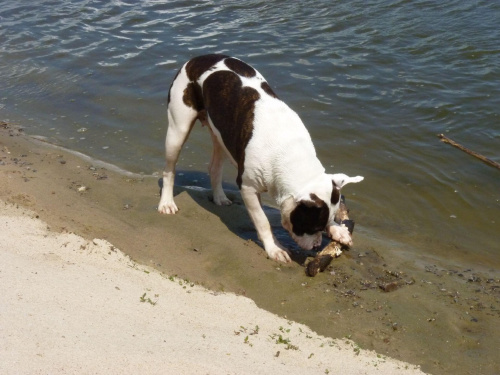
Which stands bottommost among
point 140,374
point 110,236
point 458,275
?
point 458,275

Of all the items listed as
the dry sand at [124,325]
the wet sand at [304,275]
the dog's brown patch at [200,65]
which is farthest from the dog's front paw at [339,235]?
the dog's brown patch at [200,65]

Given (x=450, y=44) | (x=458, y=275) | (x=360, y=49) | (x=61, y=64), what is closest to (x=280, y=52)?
(x=360, y=49)

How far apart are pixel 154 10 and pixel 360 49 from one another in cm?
565

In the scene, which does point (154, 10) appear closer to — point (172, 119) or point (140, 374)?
point (172, 119)

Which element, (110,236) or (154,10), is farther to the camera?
(154,10)

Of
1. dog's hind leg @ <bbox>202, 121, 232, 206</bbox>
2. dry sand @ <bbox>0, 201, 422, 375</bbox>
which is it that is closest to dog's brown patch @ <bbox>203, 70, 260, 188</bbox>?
dog's hind leg @ <bbox>202, 121, 232, 206</bbox>

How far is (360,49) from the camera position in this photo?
12.8 metres

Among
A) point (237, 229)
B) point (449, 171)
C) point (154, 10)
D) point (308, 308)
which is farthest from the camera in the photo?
point (154, 10)

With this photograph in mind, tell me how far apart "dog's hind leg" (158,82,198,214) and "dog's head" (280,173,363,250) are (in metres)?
1.73

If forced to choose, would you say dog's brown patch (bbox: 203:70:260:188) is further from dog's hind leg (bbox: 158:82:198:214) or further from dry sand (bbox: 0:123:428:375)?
dry sand (bbox: 0:123:428:375)

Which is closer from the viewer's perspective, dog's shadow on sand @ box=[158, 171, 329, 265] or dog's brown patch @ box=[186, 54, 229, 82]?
dog's shadow on sand @ box=[158, 171, 329, 265]

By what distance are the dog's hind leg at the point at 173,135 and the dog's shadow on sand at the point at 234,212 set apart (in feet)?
1.40

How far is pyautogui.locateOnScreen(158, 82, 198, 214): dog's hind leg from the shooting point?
739 cm

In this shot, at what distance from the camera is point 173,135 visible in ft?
24.8
